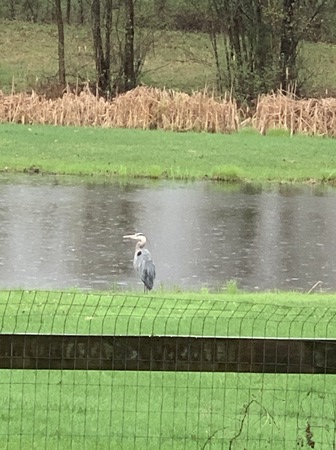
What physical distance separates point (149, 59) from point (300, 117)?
25801mm

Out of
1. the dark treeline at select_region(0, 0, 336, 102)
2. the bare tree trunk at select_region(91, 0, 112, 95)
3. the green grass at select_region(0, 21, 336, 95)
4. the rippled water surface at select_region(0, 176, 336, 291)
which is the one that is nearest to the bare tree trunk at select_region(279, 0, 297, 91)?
the dark treeline at select_region(0, 0, 336, 102)

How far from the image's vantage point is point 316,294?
12812 mm

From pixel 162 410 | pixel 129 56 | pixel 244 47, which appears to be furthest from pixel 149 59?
pixel 162 410

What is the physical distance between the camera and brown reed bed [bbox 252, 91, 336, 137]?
30.6m

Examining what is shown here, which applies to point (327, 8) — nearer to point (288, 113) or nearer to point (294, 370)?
point (288, 113)

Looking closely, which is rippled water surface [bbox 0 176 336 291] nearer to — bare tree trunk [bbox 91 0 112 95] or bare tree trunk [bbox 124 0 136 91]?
bare tree trunk [bbox 91 0 112 95]

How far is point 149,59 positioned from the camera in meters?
55.7

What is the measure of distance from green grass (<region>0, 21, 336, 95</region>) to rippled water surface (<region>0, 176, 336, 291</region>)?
80.9 feet

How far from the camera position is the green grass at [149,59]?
50.0m

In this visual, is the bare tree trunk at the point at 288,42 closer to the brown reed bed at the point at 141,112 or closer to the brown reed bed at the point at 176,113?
the brown reed bed at the point at 176,113

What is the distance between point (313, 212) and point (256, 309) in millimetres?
9656

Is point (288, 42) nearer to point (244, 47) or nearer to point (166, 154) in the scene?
point (244, 47)

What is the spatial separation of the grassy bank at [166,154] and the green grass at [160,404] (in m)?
14.7

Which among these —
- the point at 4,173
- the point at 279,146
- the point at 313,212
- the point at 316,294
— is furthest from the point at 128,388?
the point at 279,146
